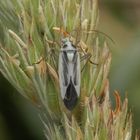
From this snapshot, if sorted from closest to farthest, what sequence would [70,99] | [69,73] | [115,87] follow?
[70,99] < [69,73] < [115,87]

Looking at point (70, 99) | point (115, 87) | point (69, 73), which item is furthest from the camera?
point (115, 87)

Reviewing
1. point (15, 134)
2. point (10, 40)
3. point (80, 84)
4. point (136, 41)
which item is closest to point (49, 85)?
point (80, 84)

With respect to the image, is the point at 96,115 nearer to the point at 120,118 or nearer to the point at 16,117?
the point at 120,118

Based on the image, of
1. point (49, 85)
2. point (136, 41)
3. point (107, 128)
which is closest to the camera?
point (107, 128)

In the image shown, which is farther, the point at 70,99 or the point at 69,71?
the point at 69,71

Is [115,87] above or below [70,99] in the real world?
below

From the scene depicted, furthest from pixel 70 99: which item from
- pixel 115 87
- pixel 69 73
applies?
pixel 115 87

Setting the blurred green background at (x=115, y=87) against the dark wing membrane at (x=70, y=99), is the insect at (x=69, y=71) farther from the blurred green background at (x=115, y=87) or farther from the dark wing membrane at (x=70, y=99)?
the blurred green background at (x=115, y=87)

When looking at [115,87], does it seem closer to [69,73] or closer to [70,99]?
[69,73]
